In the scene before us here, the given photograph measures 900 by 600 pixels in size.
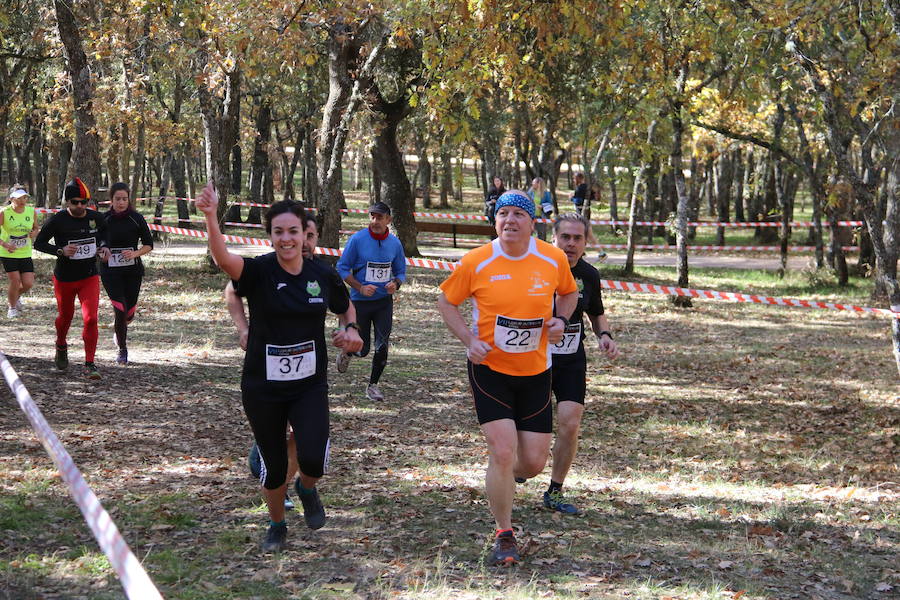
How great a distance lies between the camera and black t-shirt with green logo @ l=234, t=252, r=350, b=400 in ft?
18.1

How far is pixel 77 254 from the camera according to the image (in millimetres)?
10852

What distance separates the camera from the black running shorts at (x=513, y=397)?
5898 millimetres

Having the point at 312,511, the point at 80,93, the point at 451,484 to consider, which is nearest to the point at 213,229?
the point at 312,511

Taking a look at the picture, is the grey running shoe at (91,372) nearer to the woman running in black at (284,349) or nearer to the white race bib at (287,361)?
the woman running in black at (284,349)

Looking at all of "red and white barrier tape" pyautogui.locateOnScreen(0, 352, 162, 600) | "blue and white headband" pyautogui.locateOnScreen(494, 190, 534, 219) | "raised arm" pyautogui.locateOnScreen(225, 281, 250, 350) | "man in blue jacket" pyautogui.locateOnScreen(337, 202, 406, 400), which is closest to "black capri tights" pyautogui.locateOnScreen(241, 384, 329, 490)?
"raised arm" pyautogui.locateOnScreen(225, 281, 250, 350)

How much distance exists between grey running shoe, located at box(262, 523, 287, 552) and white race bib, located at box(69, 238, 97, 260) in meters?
5.80

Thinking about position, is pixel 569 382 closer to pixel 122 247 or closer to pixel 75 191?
pixel 122 247

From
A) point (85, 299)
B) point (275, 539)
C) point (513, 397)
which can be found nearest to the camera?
point (513, 397)

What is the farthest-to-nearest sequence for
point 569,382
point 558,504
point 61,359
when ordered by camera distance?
point 61,359, point 558,504, point 569,382

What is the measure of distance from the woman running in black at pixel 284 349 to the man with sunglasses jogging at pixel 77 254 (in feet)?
19.1

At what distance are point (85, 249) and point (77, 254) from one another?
0.10 m

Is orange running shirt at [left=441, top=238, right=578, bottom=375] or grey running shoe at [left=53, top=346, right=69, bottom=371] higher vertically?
orange running shirt at [left=441, top=238, right=578, bottom=375]

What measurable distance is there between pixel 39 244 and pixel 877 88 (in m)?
9.40

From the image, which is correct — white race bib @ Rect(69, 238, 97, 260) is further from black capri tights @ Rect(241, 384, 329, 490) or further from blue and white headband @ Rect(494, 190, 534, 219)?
blue and white headband @ Rect(494, 190, 534, 219)
